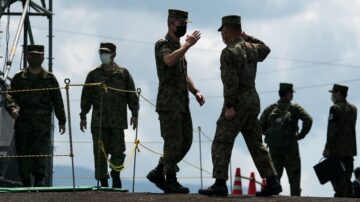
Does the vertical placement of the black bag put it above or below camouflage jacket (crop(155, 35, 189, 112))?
below

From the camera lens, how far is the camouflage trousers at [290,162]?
1909 centimetres

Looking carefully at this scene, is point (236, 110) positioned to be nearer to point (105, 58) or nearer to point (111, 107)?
point (111, 107)

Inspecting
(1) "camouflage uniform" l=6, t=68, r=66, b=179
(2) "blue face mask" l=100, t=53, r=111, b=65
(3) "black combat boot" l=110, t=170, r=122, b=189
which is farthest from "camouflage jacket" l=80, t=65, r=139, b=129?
(3) "black combat boot" l=110, t=170, r=122, b=189

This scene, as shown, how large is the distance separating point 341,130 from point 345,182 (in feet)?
2.55

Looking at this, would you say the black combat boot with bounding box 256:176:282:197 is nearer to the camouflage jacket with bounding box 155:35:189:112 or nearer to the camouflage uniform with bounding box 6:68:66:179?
the camouflage jacket with bounding box 155:35:189:112

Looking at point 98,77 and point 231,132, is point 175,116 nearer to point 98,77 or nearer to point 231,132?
point 231,132

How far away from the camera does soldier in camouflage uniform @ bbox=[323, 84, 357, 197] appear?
60.6 feet

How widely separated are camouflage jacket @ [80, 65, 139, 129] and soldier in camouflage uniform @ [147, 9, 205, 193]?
2.80 meters

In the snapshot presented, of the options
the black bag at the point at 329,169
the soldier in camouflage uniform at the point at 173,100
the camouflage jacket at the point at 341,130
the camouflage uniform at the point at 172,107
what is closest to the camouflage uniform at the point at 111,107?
the soldier in camouflage uniform at the point at 173,100

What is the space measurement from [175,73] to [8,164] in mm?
10543

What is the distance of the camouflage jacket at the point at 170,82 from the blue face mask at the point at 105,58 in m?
3.19

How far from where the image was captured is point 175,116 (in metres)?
14.0

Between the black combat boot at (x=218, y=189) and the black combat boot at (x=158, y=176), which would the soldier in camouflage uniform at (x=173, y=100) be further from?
the black combat boot at (x=218, y=189)

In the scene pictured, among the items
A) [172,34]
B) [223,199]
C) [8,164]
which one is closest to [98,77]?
[172,34]
